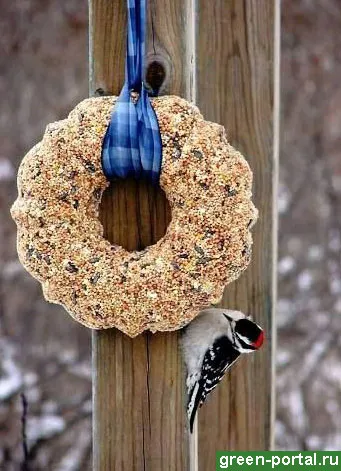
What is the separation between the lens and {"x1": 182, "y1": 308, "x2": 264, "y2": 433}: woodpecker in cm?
134

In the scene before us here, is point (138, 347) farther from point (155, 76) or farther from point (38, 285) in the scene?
point (38, 285)

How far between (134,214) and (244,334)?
32 centimetres

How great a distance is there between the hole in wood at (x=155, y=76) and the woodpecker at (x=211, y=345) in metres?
0.38

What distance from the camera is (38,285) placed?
328 cm

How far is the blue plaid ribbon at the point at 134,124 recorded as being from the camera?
122 centimetres

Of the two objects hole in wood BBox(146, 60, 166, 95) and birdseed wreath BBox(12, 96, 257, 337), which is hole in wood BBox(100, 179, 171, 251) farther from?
hole in wood BBox(146, 60, 166, 95)

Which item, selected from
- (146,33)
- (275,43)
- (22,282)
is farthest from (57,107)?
(146,33)

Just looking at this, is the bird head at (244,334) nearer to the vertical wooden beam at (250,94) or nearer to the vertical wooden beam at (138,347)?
the vertical wooden beam at (138,347)

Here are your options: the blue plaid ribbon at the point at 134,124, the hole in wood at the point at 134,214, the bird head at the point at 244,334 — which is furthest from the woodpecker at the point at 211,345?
the blue plaid ribbon at the point at 134,124

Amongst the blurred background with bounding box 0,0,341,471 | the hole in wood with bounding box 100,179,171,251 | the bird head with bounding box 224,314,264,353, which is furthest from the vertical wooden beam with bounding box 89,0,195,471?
the blurred background with bounding box 0,0,341,471

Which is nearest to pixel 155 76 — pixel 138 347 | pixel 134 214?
pixel 134 214

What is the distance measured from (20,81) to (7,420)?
54.0 inches

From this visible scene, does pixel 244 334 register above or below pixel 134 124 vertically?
below

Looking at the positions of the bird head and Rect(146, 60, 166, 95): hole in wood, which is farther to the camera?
the bird head
